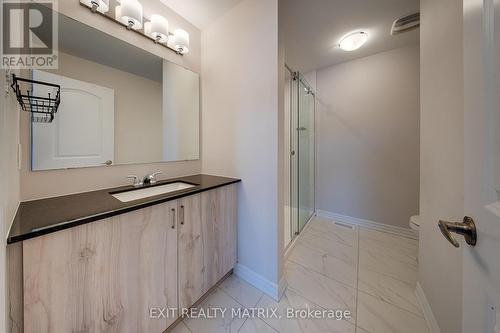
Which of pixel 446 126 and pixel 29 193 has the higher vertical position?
pixel 446 126

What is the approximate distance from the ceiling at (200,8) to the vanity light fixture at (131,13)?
35cm

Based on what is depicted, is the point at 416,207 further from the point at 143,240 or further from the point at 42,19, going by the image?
the point at 42,19

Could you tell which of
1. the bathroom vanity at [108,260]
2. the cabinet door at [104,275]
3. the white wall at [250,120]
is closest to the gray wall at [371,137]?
the white wall at [250,120]

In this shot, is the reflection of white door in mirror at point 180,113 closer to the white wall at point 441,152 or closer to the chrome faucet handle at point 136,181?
the chrome faucet handle at point 136,181

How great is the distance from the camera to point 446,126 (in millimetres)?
938

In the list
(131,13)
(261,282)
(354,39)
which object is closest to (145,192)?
(261,282)

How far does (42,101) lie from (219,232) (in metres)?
1.32

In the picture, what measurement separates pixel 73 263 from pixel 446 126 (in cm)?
186

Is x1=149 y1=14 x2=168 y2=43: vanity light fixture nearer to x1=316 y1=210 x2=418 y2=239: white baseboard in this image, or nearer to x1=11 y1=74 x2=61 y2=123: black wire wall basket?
x1=11 y1=74 x2=61 y2=123: black wire wall basket

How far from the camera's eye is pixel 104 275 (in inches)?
31.5

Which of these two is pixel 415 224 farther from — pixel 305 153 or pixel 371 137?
pixel 305 153

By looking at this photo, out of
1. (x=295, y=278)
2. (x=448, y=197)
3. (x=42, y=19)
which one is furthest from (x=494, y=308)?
(x=42, y=19)

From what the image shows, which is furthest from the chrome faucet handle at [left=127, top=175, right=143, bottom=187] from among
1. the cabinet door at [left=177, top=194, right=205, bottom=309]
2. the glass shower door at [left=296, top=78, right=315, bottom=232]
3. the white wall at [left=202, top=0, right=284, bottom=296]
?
the glass shower door at [left=296, top=78, right=315, bottom=232]

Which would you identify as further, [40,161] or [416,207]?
[416,207]
